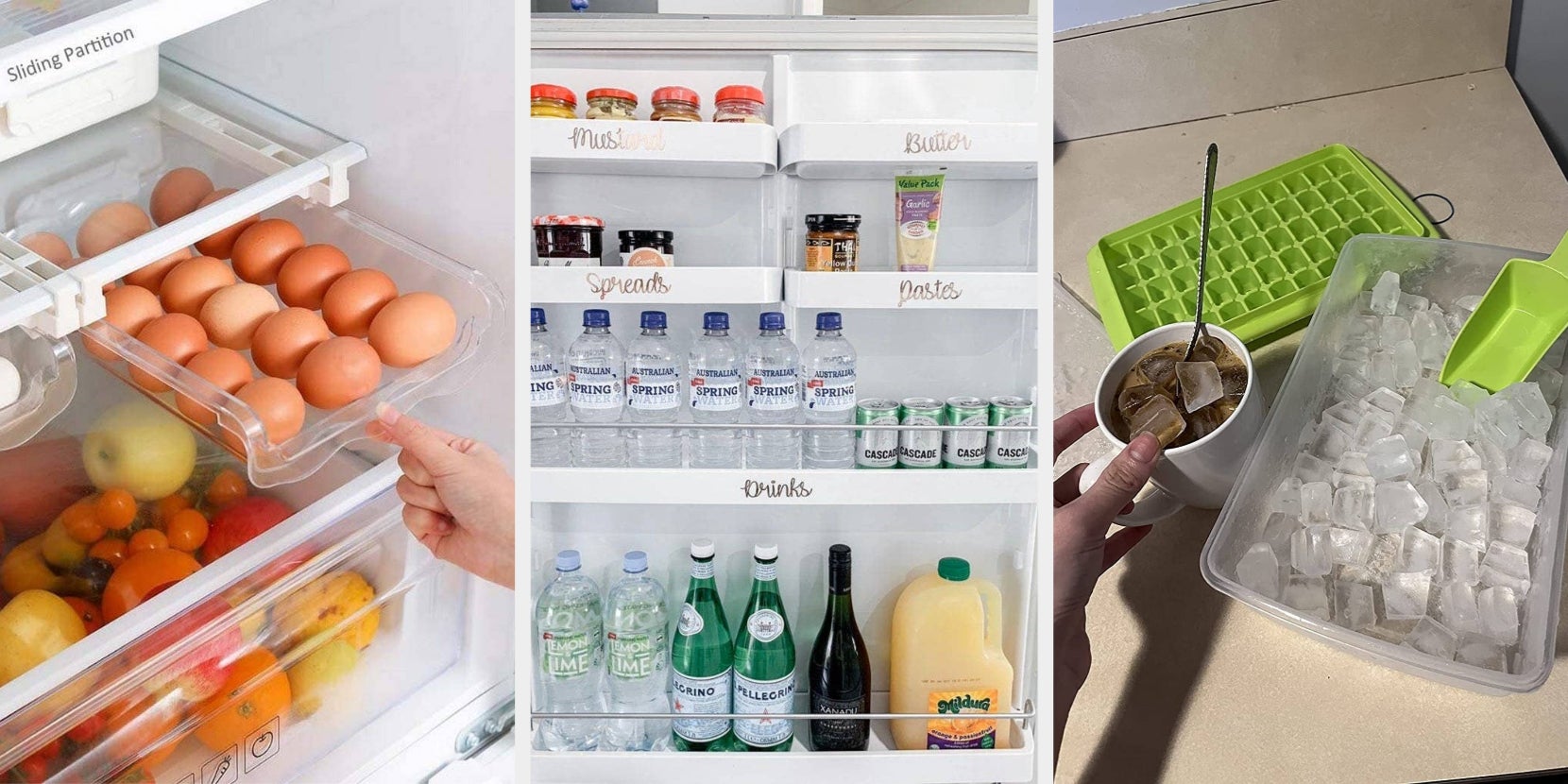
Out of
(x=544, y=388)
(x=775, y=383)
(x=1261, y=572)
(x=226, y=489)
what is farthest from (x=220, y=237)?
(x=1261, y=572)

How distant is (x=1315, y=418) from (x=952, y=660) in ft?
2.15

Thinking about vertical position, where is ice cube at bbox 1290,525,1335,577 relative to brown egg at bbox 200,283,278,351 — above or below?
below

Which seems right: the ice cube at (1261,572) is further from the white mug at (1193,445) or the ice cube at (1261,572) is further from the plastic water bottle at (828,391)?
the plastic water bottle at (828,391)

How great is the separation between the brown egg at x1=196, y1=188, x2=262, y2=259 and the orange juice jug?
79 cm

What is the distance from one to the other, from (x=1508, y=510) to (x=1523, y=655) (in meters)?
0.19

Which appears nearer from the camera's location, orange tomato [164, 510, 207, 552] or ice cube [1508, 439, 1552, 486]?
orange tomato [164, 510, 207, 552]

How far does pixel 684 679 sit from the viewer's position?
3.42 ft

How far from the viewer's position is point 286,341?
994 mm

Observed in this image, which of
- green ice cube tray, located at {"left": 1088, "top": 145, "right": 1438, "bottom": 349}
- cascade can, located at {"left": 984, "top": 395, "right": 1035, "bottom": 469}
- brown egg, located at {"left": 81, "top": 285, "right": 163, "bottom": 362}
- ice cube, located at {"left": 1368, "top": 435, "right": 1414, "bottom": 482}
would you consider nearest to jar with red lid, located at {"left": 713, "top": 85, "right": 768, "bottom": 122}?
cascade can, located at {"left": 984, "top": 395, "right": 1035, "bottom": 469}

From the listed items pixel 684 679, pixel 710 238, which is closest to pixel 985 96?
pixel 710 238

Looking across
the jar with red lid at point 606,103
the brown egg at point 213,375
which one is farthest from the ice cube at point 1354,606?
the brown egg at point 213,375

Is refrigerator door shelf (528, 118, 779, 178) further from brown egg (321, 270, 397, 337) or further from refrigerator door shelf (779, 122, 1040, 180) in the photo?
brown egg (321, 270, 397, 337)

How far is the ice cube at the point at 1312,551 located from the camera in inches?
47.4

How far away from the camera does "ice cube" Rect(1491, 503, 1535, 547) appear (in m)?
1.20
